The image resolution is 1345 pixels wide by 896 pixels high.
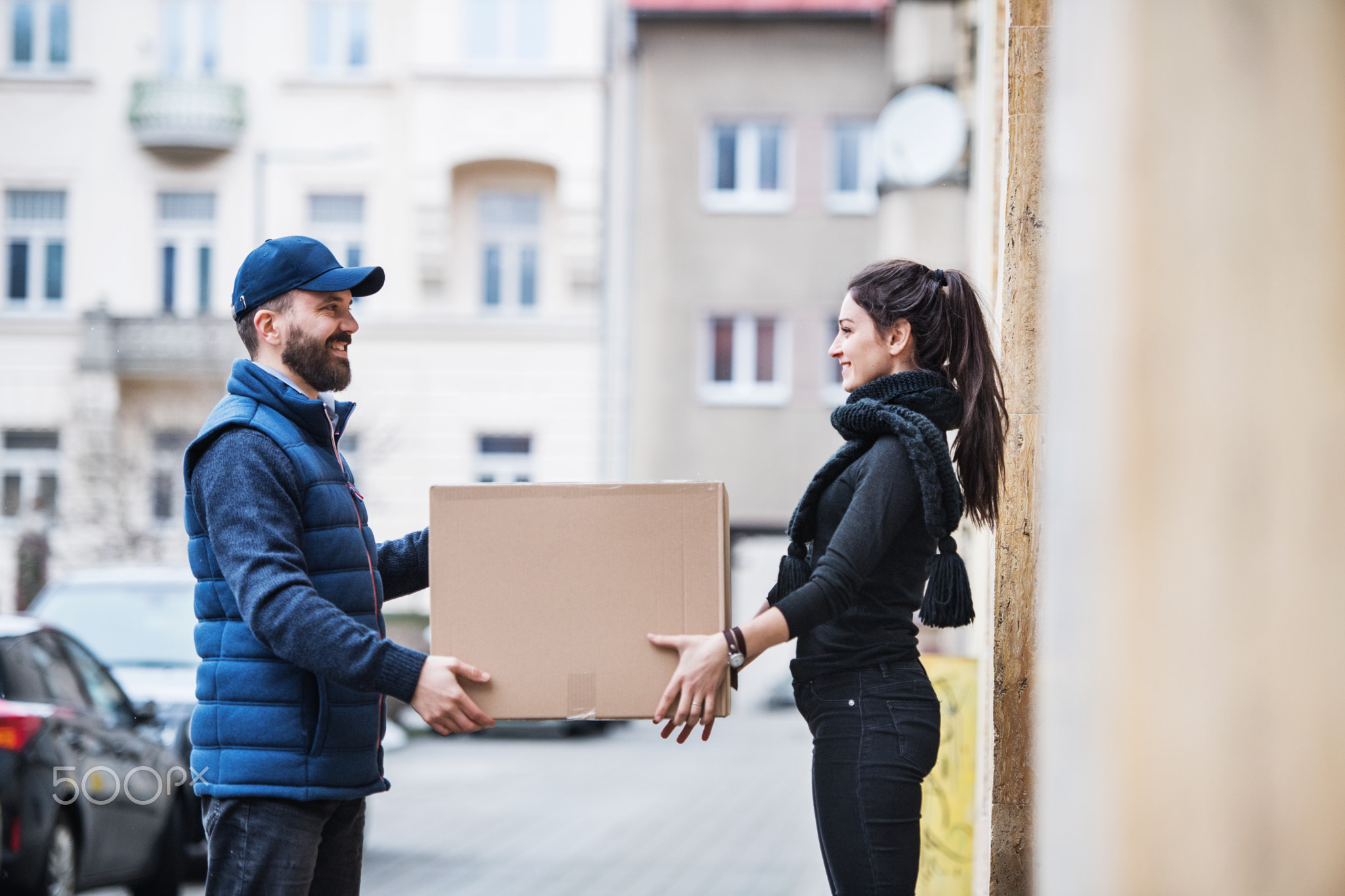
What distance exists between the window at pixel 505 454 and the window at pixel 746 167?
5007 millimetres

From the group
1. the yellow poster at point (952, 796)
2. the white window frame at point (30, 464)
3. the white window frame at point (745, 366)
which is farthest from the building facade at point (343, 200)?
the yellow poster at point (952, 796)

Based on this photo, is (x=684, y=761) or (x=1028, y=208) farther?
(x=684, y=761)

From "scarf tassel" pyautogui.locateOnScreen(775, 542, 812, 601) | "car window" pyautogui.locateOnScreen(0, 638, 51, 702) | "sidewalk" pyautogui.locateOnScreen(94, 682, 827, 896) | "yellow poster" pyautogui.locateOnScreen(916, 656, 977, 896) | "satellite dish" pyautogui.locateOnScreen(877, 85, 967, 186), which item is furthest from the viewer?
"satellite dish" pyautogui.locateOnScreen(877, 85, 967, 186)

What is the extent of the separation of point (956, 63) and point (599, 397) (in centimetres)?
1370

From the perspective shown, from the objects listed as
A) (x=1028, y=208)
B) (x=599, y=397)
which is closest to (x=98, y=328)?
(x=599, y=397)

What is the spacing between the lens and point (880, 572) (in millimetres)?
3338

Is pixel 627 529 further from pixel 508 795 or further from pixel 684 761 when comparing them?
pixel 684 761

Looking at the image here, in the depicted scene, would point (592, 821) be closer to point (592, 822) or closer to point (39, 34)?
point (592, 822)

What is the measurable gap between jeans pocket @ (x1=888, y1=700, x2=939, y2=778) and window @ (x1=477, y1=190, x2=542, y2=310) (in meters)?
23.8

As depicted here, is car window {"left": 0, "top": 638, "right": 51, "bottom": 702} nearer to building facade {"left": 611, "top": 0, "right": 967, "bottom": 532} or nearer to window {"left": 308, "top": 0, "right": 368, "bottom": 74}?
building facade {"left": 611, "top": 0, "right": 967, "bottom": 532}

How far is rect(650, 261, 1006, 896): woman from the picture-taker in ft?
10.5

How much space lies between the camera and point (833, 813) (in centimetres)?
324

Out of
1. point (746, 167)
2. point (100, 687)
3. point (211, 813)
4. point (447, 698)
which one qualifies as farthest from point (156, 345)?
point (447, 698)

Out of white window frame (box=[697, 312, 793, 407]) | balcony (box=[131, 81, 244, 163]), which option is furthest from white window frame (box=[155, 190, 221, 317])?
white window frame (box=[697, 312, 793, 407])
